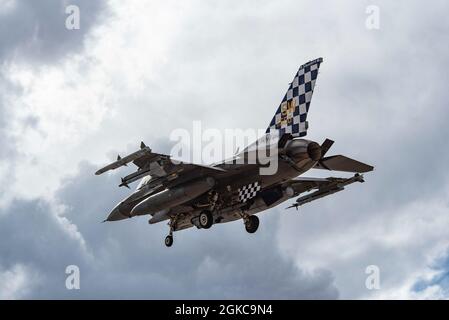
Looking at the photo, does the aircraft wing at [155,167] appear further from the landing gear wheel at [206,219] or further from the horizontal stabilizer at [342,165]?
the horizontal stabilizer at [342,165]

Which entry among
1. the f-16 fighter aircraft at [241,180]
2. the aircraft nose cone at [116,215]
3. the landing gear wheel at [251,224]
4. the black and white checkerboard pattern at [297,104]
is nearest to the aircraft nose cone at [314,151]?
the f-16 fighter aircraft at [241,180]

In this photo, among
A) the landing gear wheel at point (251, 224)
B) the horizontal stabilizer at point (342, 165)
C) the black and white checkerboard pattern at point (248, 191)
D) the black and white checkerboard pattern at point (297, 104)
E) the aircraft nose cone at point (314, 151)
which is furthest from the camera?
the landing gear wheel at point (251, 224)

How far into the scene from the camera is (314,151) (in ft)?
93.8

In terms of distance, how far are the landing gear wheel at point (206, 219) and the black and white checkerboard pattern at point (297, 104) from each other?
560 cm

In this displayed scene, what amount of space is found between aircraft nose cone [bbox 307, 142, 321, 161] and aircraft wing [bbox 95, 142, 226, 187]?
4.53 m

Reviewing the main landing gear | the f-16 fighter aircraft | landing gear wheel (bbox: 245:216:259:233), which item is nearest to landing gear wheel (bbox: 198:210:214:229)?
the f-16 fighter aircraft

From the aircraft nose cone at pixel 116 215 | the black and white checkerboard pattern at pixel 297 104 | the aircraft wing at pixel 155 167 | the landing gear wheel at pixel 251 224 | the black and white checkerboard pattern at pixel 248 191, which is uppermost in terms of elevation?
the black and white checkerboard pattern at pixel 297 104

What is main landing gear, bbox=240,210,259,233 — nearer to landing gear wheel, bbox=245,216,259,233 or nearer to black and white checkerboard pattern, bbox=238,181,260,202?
landing gear wheel, bbox=245,216,259,233

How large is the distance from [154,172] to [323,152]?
7.89m

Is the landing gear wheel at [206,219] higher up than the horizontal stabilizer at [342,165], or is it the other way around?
the horizontal stabilizer at [342,165]

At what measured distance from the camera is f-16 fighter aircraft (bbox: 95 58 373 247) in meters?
28.8

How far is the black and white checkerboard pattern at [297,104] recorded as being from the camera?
94.7 feet

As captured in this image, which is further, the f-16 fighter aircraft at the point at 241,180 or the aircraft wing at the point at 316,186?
the aircraft wing at the point at 316,186

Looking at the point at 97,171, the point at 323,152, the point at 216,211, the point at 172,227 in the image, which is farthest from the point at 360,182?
the point at 97,171
